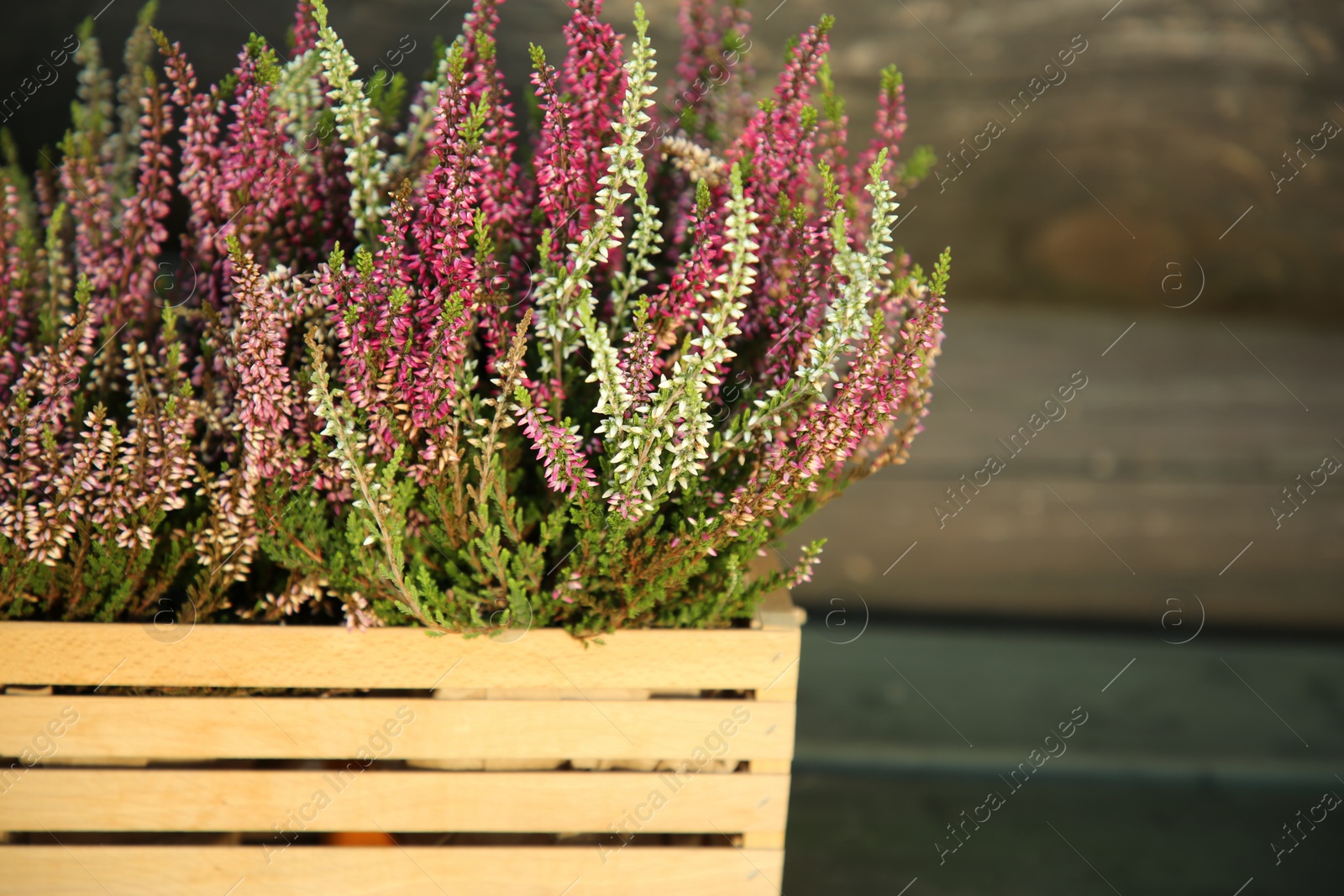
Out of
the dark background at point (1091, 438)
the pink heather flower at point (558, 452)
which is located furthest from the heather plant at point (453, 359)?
the dark background at point (1091, 438)

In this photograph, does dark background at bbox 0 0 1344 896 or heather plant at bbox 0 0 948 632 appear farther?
dark background at bbox 0 0 1344 896

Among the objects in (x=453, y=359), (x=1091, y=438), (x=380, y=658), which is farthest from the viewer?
(x=1091, y=438)

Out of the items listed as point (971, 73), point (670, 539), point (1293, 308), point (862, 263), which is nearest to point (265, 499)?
point (670, 539)

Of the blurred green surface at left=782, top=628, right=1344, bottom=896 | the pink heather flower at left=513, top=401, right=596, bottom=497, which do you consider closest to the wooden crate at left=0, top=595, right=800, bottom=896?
the pink heather flower at left=513, top=401, right=596, bottom=497

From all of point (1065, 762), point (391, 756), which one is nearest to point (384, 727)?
point (391, 756)

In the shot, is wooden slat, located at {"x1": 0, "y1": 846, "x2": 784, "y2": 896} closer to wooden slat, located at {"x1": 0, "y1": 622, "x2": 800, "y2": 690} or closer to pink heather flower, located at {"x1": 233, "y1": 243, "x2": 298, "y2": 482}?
wooden slat, located at {"x1": 0, "y1": 622, "x2": 800, "y2": 690}

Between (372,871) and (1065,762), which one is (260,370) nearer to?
(372,871)

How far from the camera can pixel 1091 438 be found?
2.09 meters

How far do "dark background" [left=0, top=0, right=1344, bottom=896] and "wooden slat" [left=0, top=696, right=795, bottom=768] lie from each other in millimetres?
624

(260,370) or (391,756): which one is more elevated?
(260,370)

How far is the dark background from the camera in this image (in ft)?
5.48

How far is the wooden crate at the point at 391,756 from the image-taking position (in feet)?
3.37

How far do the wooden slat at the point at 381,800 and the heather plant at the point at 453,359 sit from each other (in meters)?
0.17

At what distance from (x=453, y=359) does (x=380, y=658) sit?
332 mm
